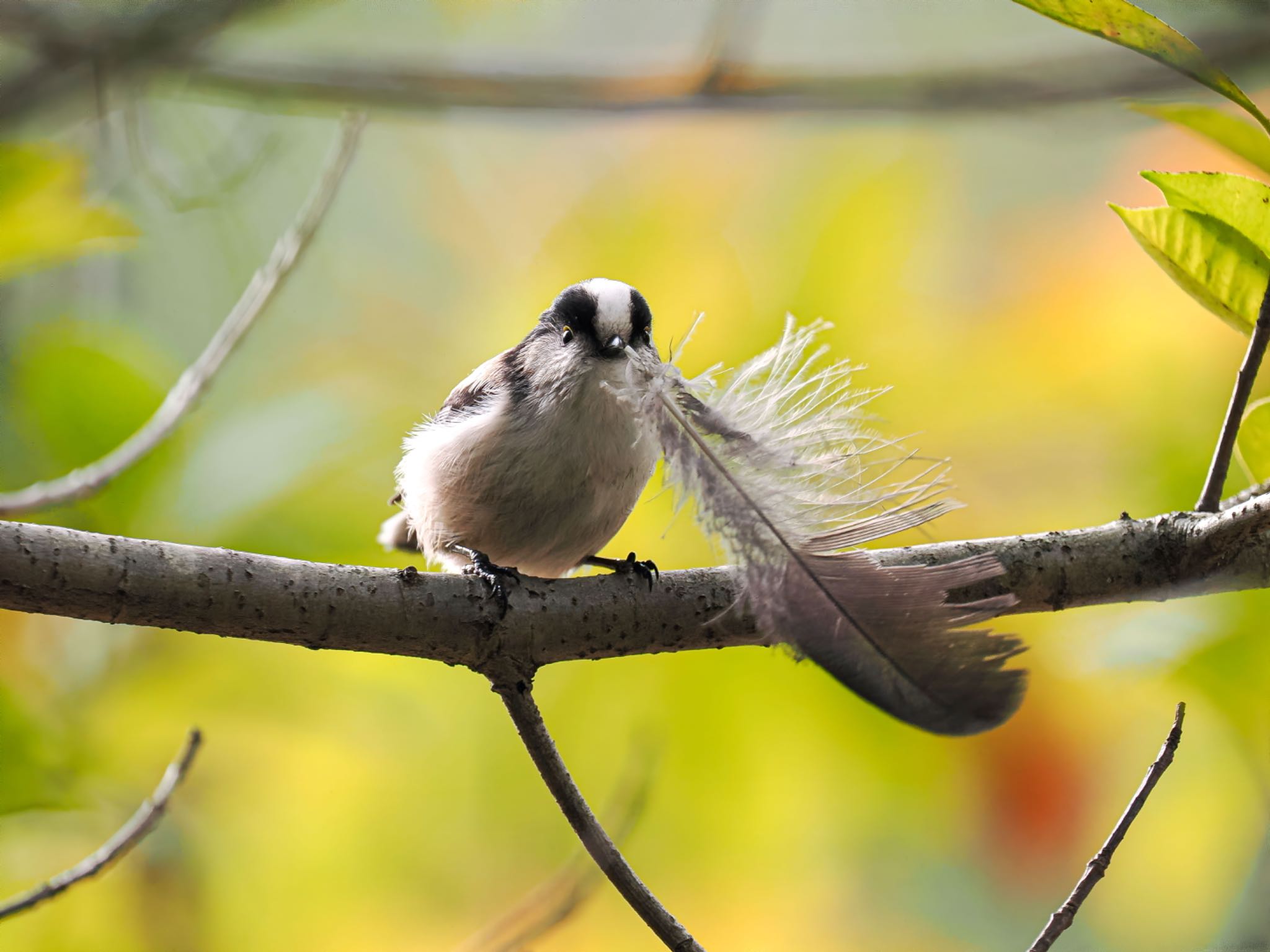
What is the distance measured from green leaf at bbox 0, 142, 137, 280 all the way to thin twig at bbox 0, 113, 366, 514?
0.18m

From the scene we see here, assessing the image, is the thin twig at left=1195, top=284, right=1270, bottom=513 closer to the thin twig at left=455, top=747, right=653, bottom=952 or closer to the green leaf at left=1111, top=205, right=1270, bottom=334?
the green leaf at left=1111, top=205, right=1270, bottom=334

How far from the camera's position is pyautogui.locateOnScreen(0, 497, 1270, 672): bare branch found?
566 millimetres

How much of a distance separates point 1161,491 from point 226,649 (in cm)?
104

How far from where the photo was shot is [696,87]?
3.84ft

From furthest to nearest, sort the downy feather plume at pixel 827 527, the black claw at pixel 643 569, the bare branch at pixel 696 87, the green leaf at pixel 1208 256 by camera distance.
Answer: the bare branch at pixel 696 87, the black claw at pixel 643 569, the green leaf at pixel 1208 256, the downy feather plume at pixel 827 527

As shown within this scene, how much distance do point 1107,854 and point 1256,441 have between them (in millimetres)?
297

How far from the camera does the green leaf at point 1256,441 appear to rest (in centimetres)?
67

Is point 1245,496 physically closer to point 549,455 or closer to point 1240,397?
point 1240,397

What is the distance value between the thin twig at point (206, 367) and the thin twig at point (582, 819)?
1.50 ft

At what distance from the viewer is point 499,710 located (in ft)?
4.26

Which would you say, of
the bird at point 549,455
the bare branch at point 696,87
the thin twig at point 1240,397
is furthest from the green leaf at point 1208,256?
the bare branch at point 696,87

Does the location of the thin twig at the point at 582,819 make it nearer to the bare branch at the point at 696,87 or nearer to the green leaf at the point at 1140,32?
the green leaf at the point at 1140,32

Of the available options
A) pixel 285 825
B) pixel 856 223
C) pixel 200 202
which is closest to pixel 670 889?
pixel 285 825

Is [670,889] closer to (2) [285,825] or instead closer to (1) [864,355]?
(2) [285,825]
